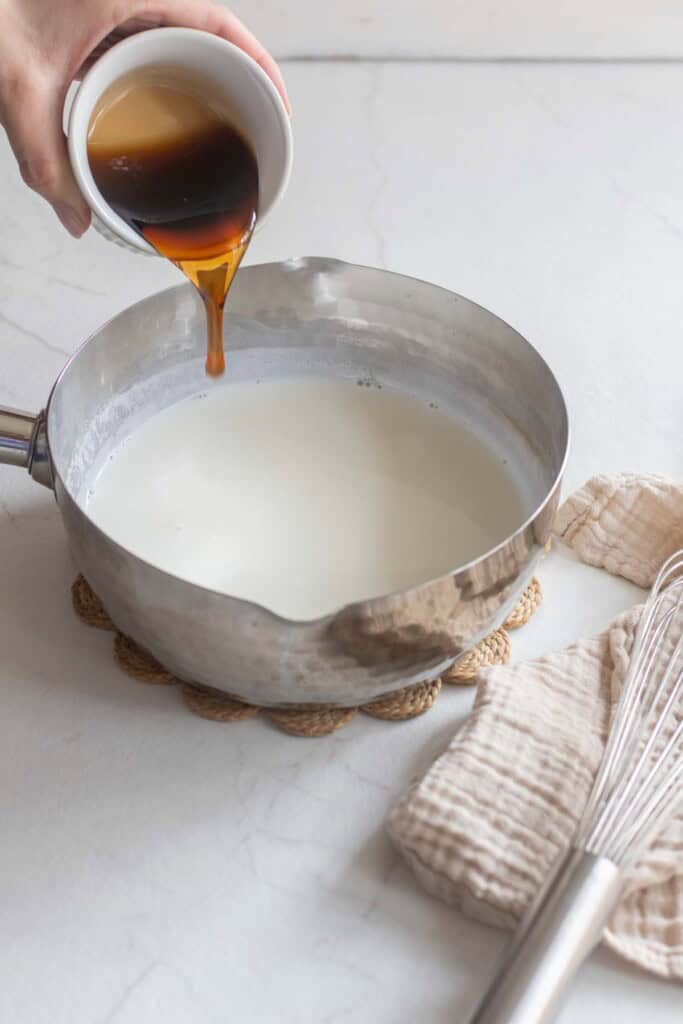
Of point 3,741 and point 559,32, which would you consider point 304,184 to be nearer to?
point 559,32

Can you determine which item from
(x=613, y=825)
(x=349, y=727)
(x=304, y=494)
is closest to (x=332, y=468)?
(x=304, y=494)

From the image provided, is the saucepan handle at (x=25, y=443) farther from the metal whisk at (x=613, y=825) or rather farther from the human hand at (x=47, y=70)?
the metal whisk at (x=613, y=825)

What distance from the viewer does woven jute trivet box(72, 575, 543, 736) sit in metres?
0.68

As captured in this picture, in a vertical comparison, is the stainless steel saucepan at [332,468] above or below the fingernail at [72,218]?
below

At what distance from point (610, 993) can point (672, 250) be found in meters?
0.67

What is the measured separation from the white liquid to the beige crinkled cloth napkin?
0.37 ft

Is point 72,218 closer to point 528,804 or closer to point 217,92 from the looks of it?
point 217,92

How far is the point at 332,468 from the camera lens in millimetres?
850

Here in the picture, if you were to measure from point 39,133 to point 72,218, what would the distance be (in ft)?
0.18

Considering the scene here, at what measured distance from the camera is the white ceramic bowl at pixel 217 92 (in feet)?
2.22

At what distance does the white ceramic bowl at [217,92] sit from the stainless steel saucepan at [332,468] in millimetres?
98

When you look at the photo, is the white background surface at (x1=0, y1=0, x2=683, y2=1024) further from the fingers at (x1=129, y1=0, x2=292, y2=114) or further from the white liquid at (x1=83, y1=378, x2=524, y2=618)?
the fingers at (x1=129, y1=0, x2=292, y2=114)

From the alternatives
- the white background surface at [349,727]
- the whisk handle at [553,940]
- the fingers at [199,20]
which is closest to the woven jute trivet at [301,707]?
the white background surface at [349,727]

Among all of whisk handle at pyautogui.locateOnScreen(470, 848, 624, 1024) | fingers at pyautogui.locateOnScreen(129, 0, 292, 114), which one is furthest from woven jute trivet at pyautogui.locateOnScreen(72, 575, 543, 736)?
fingers at pyautogui.locateOnScreen(129, 0, 292, 114)
